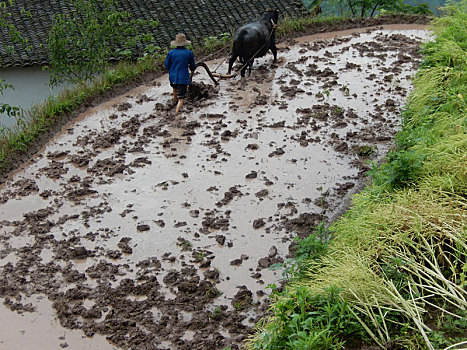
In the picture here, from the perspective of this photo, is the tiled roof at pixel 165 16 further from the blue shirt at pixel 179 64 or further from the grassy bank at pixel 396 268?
the grassy bank at pixel 396 268

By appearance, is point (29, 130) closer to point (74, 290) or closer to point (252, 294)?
point (74, 290)

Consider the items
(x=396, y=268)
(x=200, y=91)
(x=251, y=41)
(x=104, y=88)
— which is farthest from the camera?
(x=251, y=41)

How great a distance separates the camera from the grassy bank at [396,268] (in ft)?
11.6

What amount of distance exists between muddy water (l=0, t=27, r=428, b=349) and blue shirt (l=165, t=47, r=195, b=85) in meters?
0.46

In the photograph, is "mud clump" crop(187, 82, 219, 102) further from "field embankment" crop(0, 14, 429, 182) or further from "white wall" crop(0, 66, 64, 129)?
"white wall" crop(0, 66, 64, 129)

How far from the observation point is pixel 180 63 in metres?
8.91

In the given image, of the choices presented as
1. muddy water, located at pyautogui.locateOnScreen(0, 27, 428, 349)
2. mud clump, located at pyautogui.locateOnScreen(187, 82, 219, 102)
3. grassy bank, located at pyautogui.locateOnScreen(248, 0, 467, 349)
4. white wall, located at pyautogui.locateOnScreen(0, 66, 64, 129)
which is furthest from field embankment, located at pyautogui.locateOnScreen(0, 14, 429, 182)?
grassy bank, located at pyautogui.locateOnScreen(248, 0, 467, 349)

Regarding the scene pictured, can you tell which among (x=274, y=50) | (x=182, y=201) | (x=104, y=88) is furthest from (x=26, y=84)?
(x=182, y=201)

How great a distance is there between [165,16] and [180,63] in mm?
5428

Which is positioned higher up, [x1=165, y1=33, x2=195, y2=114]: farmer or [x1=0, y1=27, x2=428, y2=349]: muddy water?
[x1=165, y1=33, x2=195, y2=114]: farmer

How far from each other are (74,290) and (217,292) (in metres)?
1.36

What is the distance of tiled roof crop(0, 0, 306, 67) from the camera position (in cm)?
1218

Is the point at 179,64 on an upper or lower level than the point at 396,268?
upper

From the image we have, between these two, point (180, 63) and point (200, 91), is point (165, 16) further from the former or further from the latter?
point (180, 63)
